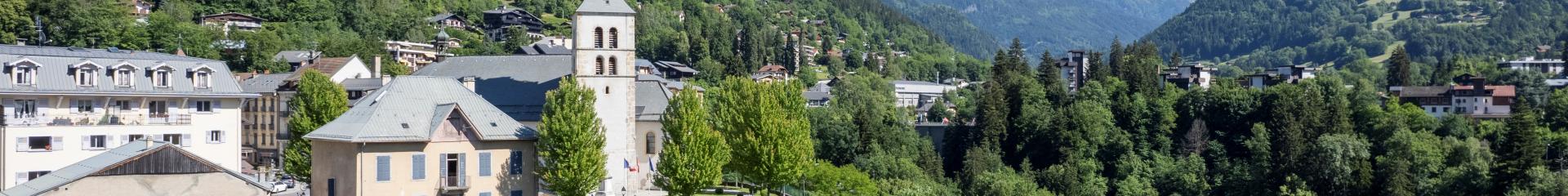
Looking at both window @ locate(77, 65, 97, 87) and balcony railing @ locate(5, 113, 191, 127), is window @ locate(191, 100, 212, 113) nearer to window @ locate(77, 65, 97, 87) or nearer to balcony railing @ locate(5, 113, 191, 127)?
balcony railing @ locate(5, 113, 191, 127)

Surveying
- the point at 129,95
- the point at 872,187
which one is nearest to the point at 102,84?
the point at 129,95

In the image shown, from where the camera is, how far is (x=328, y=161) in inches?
2132

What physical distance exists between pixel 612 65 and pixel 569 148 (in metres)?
17.7

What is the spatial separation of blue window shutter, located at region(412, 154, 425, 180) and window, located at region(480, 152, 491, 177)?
5.74 feet

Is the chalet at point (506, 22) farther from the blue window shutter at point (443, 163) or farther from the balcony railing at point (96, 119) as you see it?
the blue window shutter at point (443, 163)

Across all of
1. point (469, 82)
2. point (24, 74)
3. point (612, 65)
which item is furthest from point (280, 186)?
point (24, 74)

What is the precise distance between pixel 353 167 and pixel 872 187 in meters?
35.1

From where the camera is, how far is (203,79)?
5822cm

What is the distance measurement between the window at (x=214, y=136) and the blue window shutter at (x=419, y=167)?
26.4ft

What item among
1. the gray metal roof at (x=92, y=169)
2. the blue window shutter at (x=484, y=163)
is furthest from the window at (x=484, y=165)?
the gray metal roof at (x=92, y=169)

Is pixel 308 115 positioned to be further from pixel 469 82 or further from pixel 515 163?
pixel 469 82

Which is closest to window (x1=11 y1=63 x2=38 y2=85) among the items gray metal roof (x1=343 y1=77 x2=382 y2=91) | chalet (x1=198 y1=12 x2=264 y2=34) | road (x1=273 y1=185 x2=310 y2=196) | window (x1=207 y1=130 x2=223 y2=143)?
window (x1=207 y1=130 x2=223 y2=143)

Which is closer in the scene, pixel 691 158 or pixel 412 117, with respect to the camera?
pixel 412 117

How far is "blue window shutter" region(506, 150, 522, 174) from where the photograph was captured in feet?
184
